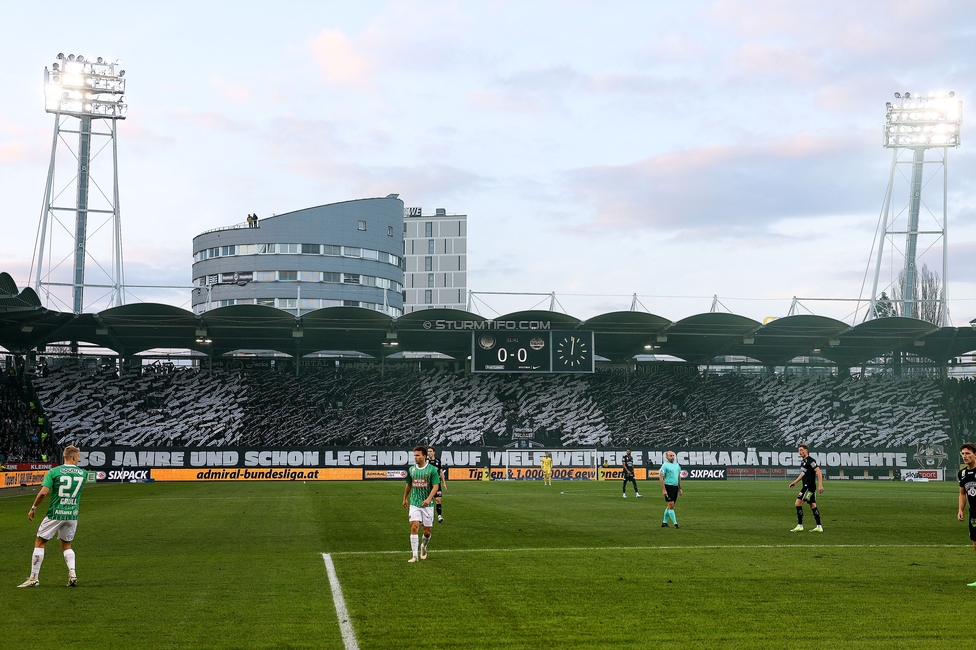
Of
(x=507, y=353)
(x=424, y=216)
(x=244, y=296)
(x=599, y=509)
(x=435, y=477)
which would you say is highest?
(x=424, y=216)

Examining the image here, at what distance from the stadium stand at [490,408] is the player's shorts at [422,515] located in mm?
43302

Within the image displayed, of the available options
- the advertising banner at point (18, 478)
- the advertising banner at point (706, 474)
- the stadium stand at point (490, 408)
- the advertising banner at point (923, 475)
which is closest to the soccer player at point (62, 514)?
the advertising banner at point (18, 478)

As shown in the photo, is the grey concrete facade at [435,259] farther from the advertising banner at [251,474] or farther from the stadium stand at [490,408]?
the advertising banner at [251,474]

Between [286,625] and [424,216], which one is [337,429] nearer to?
[286,625]

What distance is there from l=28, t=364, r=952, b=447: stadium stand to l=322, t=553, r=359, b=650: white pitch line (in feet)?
148

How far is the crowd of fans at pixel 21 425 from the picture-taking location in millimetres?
49688

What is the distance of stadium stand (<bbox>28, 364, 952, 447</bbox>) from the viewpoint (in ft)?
194

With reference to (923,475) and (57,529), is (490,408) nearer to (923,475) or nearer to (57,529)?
(923,475)

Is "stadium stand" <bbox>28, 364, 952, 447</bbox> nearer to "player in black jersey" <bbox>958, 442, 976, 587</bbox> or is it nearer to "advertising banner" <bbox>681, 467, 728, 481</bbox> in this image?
"advertising banner" <bbox>681, 467, 728, 481</bbox>

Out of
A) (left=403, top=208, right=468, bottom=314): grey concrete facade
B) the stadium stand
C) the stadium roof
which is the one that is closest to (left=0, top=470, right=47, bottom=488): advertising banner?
the stadium roof

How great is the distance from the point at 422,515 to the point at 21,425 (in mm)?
45287

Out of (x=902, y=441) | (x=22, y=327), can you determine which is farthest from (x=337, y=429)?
(x=902, y=441)

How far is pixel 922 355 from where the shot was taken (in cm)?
6838

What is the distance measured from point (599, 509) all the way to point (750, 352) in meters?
44.5
